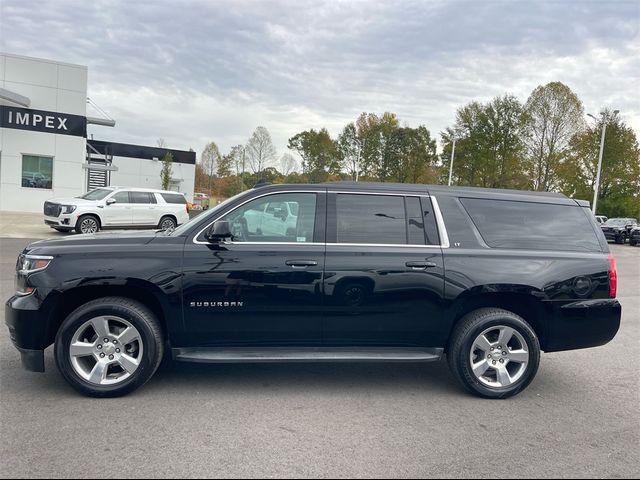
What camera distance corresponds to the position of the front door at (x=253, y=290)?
4.11m

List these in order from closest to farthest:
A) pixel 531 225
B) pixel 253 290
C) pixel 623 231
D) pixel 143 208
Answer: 1. pixel 253 290
2. pixel 531 225
3. pixel 143 208
4. pixel 623 231

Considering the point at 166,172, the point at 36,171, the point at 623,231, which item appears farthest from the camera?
the point at 166,172

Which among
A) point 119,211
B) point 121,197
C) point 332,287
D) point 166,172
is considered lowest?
point 332,287

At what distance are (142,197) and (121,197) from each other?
779 mm

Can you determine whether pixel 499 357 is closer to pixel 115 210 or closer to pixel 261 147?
pixel 115 210

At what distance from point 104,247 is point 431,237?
110 inches

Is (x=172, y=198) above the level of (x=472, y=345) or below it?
above

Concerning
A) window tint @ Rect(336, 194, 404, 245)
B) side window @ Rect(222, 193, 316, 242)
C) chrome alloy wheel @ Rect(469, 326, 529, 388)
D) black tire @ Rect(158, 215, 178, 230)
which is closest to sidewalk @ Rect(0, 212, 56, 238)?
black tire @ Rect(158, 215, 178, 230)

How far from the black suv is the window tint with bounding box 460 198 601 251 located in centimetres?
1

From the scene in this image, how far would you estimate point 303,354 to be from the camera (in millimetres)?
4246

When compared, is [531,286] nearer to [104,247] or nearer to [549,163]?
[104,247]

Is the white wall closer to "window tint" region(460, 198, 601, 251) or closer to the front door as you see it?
the front door

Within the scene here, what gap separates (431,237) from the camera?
4445mm

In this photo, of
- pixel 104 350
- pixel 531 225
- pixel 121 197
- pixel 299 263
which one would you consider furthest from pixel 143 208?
pixel 531 225
